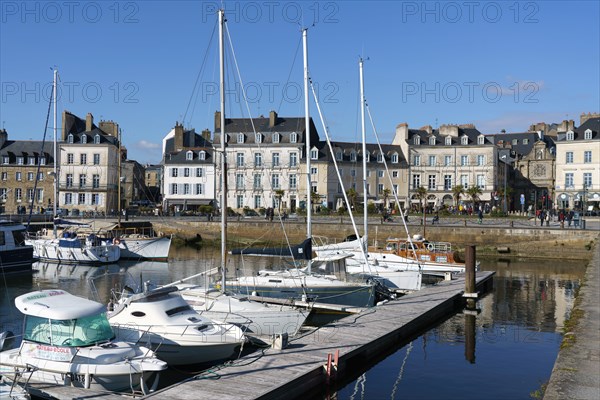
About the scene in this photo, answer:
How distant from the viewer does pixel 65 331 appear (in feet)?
47.0

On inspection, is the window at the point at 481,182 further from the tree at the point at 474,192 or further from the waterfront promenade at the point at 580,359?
the waterfront promenade at the point at 580,359

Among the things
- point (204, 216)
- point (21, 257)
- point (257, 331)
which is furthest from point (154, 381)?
point (204, 216)

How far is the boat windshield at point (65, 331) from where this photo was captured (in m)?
14.3

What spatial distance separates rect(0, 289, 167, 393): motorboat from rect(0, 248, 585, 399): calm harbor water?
14.2ft

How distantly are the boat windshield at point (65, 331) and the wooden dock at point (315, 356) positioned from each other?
272 cm

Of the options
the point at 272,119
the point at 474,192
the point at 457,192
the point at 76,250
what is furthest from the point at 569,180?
the point at 76,250

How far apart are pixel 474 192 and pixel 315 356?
2321 inches

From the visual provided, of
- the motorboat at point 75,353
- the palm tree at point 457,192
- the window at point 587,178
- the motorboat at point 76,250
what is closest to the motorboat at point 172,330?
the motorboat at point 75,353

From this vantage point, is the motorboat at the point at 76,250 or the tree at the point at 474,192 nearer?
the motorboat at the point at 76,250

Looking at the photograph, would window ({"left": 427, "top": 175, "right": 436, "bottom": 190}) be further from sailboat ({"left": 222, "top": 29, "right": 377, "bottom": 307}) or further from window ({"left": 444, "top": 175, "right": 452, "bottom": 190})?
sailboat ({"left": 222, "top": 29, "right": 377, "bottom": 307})

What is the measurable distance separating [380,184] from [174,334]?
60694 mm

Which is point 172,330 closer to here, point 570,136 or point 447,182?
point 447,182

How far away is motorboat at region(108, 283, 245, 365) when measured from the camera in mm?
16203

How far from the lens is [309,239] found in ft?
81.1
